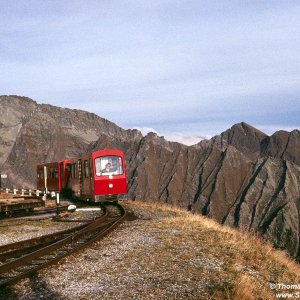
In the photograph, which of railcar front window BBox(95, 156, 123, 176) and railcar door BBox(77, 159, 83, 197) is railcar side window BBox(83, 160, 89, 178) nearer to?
railcar door BBox(77, 159, 83, 197)

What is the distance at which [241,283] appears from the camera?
7918 mm

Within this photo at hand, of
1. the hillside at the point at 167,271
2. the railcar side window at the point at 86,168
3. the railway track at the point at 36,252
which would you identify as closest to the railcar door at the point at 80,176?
the railcar side window at the point at 86,168

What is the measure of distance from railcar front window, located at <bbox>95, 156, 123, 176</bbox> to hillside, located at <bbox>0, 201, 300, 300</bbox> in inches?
525

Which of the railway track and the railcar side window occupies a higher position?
the railcar side window

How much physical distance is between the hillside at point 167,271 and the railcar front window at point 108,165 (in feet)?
43.7

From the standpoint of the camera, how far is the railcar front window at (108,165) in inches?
1090

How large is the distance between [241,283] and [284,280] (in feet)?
5.73

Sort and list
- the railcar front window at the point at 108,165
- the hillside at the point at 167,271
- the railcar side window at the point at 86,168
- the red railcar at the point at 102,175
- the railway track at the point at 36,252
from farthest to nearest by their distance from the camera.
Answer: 1. the railcar side window at the point at 86,168
2. the railcar front window at the point at 108,165
3. the red railcar at the point at 102,175
4. the railway track at the point at 36,252
5. the hillside at the point at 167,271

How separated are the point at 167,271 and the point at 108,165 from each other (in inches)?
745

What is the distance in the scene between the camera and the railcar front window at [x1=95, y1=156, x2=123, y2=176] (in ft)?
90.8

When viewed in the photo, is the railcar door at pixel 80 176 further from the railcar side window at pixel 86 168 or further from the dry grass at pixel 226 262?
the dry grass at pixel 226 262

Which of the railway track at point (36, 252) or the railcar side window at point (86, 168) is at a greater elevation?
the railcar side window at point (86, 168)

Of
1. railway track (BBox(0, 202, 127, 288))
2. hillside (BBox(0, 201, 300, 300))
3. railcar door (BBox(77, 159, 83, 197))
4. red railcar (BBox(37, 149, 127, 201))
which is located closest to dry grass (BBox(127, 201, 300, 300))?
hillside (BBox(0, 201, 300, 300))

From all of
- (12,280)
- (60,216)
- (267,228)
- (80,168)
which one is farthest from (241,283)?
(267,228)
